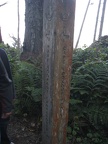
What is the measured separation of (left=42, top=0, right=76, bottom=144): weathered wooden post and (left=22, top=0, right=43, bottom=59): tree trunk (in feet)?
9.49

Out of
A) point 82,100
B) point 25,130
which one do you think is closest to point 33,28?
point 82,100

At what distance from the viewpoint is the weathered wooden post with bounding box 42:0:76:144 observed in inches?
91.6

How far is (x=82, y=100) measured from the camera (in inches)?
157

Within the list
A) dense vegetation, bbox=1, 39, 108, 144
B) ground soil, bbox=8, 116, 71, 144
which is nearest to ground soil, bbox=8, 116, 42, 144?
ground soil, bbox=8, 116, 71, 144

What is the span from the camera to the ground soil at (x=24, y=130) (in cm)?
363

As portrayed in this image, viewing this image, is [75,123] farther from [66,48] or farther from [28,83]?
[66,48]

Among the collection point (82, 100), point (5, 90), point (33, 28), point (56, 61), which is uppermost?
point (33, 28)

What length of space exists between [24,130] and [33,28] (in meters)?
2.90

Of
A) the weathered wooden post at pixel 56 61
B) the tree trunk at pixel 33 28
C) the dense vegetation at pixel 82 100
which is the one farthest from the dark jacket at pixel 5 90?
the tree trunk at pixel 33 28

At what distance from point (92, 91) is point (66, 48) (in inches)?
67.9

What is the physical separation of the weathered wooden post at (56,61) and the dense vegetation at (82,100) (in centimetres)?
101

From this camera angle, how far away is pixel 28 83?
4.27 metres

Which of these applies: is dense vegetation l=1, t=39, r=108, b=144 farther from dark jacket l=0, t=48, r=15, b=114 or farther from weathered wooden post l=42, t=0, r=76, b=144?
dark jacket l=0, t=48, r=15, b=114

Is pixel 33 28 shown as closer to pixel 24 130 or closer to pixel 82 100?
pixel 82 100
